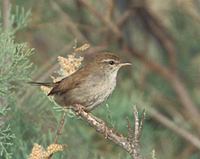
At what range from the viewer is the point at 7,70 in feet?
13.4

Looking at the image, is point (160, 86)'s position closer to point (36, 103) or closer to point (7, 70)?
A: point (36, 103)

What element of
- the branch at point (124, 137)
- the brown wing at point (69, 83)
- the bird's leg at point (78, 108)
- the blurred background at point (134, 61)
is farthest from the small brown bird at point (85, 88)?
the branch at point (124, 137)

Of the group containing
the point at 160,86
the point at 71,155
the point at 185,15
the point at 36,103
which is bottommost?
the point at 71,155

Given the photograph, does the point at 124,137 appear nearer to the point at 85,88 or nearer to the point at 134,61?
the point at 85,88

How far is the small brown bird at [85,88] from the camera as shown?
430cm

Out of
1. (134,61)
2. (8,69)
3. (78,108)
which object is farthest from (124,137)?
(134,61)

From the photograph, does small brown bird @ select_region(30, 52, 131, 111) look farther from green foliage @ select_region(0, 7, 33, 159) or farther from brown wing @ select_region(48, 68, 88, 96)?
green foliage @ select_region(0, 7, 33, 159)

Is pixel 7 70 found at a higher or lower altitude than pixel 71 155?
higher

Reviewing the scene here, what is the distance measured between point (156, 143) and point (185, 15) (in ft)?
3.97

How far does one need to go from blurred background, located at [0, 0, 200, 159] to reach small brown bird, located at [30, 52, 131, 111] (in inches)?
10.2

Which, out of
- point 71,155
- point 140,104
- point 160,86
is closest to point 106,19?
point 140,104

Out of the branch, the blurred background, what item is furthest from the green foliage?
the branch

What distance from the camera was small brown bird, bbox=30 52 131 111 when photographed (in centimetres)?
430

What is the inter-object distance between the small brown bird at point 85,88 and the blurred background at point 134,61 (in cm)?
26
